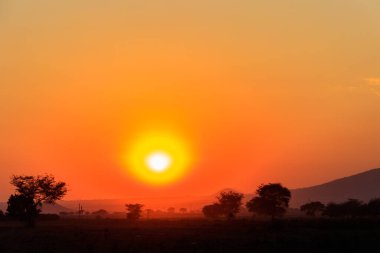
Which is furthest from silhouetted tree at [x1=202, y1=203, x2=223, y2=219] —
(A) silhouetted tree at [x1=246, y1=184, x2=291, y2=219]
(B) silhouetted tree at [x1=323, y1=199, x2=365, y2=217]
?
(A) silhouetted tree at [x1=246, y1=184, x2=291, y2=219]

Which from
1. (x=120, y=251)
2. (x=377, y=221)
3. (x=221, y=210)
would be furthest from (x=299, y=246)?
(x=221, y=210)

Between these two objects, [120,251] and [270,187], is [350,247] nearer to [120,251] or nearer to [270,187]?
[120,251]

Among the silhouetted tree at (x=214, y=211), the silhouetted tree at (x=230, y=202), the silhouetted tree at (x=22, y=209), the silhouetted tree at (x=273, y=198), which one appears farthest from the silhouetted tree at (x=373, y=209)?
the silhouetted tree at (x=22, y=209)

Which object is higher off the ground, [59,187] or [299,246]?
[59,187]

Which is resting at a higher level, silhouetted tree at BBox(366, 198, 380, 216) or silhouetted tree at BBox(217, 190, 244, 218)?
silhouetted tree at BBox(217, 190, 244, 218)

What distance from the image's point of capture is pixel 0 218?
11856 centimetres

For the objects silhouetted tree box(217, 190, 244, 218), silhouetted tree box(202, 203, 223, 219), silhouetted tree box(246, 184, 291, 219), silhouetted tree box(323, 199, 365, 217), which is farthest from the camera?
silhouetted tree box(202, 203, 223, 219)

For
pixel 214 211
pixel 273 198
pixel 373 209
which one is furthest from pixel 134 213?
pixel 373 209

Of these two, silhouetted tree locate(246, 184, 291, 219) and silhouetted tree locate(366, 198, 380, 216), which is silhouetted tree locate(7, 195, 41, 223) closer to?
silhouetted tree locate(246, 184, 291, 219)

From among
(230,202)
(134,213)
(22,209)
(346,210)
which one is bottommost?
(22,209)

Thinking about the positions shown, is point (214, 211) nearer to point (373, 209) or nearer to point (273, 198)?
point (273, 198)

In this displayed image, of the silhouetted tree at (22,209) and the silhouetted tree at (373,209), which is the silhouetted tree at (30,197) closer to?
the silhouetted tree at (22,209)

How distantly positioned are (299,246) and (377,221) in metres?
32.4

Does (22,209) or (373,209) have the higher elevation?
(373,209)
